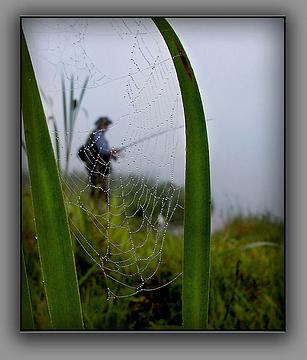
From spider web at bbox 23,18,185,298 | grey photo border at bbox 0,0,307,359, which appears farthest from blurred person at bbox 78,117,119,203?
grey photo border at bbox 0,0,307,359

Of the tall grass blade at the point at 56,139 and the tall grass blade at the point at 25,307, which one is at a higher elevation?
the tall grass blade at the point at 56,139

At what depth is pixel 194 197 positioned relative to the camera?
106 cm

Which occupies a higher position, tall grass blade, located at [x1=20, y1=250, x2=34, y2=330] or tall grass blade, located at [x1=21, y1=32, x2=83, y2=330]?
tall grass blade, located at [x1=21, y1=32, x2=83, y2=330]

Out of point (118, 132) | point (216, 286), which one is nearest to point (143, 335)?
point (216, 286)

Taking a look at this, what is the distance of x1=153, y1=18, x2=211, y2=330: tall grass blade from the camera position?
41.4 inches

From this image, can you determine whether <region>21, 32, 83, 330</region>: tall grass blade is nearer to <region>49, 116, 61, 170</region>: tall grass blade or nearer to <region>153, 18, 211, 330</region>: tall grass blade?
<region>49, 116, 61, 170</region>: tall grass blade

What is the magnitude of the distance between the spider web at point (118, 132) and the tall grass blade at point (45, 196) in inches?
0.7

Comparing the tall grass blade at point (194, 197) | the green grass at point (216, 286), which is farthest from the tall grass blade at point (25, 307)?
the tall grass blade at point (194, 197)

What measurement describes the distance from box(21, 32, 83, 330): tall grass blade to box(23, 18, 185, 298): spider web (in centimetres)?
2

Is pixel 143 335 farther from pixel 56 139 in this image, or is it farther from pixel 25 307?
pixel 56 139

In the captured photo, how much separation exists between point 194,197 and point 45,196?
327 millimetres

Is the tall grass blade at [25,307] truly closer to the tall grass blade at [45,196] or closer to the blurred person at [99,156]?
the tall grass blade at [45,196]

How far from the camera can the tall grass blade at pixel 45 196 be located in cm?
105

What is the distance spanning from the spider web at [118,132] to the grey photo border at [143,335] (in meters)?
0.05
